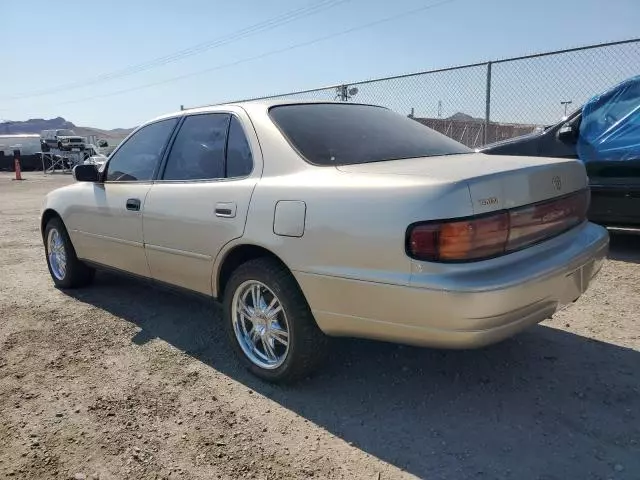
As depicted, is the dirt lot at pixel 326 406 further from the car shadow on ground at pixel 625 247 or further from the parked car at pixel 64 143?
the parked car at pixel 64 143

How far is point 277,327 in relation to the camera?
9.95ft

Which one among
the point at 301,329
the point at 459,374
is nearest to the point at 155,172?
the point at 301,329

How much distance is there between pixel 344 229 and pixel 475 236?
22.8 inches

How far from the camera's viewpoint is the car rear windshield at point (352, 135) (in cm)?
302

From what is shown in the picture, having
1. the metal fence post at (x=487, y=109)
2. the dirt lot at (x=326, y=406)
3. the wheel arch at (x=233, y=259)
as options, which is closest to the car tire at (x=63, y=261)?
the dirt lot at (x=326, y=406)

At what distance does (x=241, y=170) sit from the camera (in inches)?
125

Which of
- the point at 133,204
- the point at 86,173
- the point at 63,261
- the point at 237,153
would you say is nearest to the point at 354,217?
the point at 237,153

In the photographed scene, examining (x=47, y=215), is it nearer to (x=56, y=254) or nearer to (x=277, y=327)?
(x=56, y=254)

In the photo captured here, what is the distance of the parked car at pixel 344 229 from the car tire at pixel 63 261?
1063 mm

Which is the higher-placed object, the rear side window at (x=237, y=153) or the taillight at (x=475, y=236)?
the rear side window at (x=237, y=153)

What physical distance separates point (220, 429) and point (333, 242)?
106 cm

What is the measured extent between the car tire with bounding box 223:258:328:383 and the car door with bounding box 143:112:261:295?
0.23 metres

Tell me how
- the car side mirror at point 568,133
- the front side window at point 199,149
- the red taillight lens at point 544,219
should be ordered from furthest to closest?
1. the car side mirror at point 568,133
2. the front side window at point 199,149
3. the red taillight lens at point 544,219

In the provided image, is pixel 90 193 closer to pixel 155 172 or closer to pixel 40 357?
pixel 155 172
